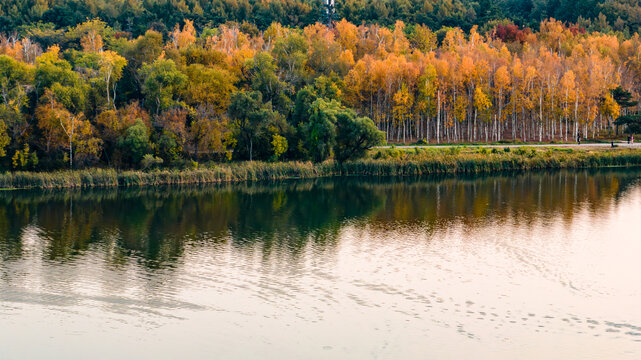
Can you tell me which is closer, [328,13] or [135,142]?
[135,142]

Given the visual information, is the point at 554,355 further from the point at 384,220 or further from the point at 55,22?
the point at 55,22

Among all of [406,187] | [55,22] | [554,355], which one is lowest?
[554,355]

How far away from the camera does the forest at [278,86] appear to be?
61.6 metres

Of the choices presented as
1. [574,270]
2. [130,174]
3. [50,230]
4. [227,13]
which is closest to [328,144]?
[130,174]

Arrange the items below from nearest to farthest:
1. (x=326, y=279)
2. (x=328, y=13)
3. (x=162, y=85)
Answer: (x=326, y=279) → (x=162, y=85) → (x=328, y=13)

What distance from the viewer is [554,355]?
66.9 feet

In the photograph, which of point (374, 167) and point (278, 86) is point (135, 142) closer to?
point (278, 86)

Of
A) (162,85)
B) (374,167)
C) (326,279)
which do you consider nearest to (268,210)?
(326,279)

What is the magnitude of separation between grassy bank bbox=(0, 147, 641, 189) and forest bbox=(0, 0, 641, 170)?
1.83 meters

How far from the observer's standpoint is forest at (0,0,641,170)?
202 ft

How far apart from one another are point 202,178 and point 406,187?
1759 cm

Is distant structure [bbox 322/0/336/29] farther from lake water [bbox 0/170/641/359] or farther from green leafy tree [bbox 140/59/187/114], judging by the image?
lake water [bbox 0/170/641/359]

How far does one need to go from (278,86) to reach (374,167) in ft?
47.7

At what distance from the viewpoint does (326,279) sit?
2811cm
